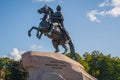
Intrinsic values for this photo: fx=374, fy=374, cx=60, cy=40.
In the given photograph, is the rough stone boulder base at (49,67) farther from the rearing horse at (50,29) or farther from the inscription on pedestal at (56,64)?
the rearing horse at (50,29)

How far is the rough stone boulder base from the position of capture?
1930 cm

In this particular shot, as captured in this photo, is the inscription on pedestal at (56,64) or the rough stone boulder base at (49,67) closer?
the rough stone boulder base at (49,67)

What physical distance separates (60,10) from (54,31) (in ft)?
5.41

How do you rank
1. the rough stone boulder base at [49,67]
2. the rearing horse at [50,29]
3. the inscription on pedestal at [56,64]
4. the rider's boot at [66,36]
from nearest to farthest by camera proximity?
the rough stone boulder base at [49,67] < the inscription on pedestal at [56,64] < the rearing horse at [50,29] < the rider's boot at [66,36]

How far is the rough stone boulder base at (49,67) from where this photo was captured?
1930cm

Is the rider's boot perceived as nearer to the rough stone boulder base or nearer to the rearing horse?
the rearing horse

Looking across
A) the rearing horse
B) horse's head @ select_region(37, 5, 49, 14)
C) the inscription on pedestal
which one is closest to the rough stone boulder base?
the inscription on pedestal

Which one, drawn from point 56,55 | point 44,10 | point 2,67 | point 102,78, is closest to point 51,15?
point 44,10

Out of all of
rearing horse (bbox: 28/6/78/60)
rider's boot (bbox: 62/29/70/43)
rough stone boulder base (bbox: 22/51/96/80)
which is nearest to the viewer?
rough stone boulder base (bbox: 22/51/96/80)

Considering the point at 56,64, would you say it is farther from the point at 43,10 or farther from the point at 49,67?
the point at 43,10

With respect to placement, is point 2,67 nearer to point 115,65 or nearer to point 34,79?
point 115,65

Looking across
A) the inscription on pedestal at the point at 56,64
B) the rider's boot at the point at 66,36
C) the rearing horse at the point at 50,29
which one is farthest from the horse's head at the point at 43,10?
the inscription on pedestal at the point at 56,64

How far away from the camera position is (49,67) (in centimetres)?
1964

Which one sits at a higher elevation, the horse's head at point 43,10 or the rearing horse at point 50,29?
the horse's head at point 43,10
